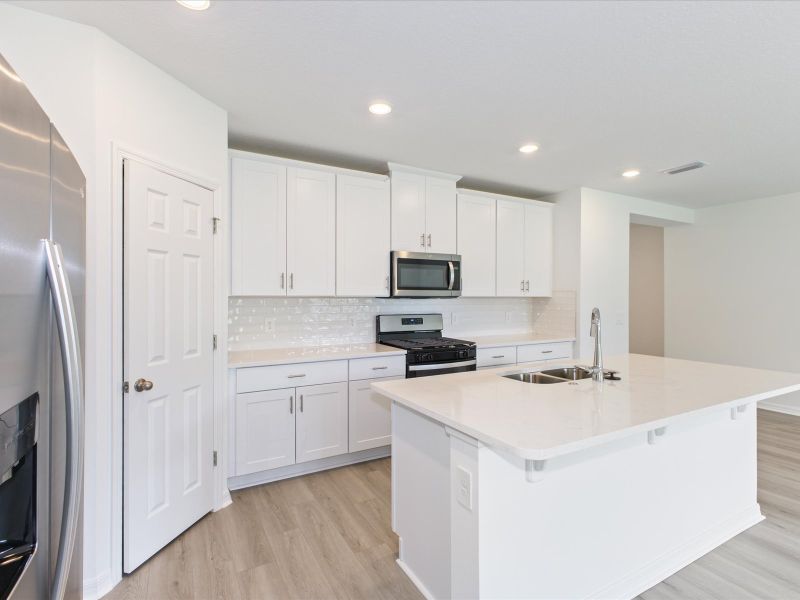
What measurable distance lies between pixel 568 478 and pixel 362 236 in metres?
2.35

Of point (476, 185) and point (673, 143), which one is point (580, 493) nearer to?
point (673, 143)

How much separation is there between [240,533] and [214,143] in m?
2.24

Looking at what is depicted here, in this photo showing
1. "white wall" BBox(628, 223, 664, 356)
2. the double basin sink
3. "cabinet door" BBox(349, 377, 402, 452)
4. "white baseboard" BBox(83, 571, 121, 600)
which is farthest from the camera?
"white wall" BBox(628, 223, 664, 356)

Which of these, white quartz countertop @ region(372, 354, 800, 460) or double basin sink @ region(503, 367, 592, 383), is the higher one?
white quartz countertop @ region(372, 354, 800, 460)

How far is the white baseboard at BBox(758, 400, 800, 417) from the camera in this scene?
4.46 m

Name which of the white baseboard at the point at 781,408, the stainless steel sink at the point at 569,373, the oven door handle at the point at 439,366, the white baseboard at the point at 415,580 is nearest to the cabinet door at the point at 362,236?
the oven door handle at the point at 439,366

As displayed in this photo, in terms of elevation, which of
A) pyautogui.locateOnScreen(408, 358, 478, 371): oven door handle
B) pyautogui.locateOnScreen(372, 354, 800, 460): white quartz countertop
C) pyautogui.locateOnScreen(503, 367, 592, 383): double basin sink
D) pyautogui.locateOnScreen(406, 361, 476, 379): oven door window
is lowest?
pyautogui.locateOnScreen(406, 361, 476, 379): oven door window

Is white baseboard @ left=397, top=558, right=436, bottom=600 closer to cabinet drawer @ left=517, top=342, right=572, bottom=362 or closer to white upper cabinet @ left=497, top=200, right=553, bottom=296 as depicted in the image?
cabinet drawer @ left=517, top=342, right=572, bottom=362

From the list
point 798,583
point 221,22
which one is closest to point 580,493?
point 798,583

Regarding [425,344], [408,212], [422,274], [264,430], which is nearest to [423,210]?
[408,212]

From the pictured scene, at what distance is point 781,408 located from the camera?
4.57m

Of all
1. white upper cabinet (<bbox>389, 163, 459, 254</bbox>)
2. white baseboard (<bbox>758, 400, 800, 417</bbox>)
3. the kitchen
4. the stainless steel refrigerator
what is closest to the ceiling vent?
the kitchen

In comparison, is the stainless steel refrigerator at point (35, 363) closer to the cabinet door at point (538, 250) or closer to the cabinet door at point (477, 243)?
the cabinet door at point (477, 243)

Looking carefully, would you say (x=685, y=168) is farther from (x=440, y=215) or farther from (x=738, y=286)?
(x=738, y=286)
